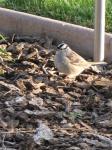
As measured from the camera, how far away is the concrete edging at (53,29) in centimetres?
745

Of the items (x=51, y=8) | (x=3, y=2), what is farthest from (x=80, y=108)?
(x=3, y=2)

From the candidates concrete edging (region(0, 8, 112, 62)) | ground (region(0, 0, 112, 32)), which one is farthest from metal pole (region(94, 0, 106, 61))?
ground (region(0, 0, 112, 32))

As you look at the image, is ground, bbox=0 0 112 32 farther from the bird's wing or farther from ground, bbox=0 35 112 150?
the bird's wing

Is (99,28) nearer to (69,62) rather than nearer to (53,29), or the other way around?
(69,62)

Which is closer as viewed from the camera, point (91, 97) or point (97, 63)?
point (91, 97)

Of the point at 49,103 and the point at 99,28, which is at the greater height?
the point at 99,28

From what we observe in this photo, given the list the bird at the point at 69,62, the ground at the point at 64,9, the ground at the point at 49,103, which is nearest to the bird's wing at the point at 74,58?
the bird at the point at 69,62

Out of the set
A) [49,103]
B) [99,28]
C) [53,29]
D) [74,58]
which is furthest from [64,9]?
[49,103]

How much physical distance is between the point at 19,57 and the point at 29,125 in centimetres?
188

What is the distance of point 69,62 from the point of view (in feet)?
23.2

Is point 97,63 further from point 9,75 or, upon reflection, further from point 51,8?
point 51,8

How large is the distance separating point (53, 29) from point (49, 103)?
193cm

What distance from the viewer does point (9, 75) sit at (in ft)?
22.2

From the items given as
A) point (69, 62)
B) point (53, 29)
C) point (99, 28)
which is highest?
point (99, 28)
